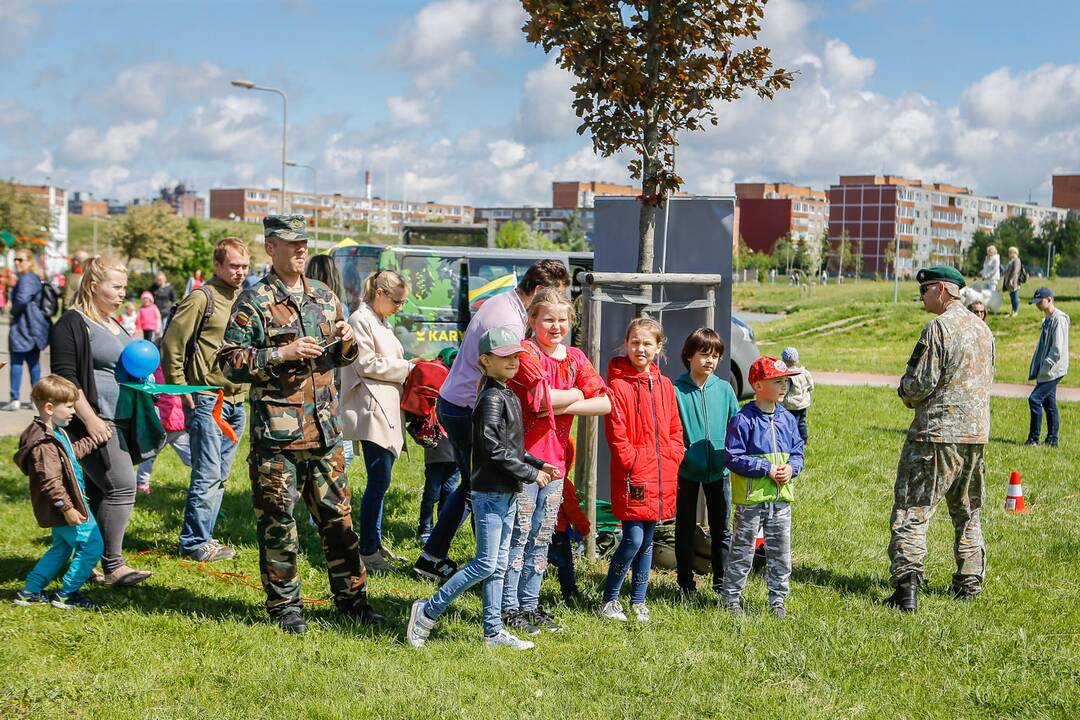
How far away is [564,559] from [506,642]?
868 mm

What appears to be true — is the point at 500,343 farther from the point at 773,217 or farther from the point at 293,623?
the point at 773,217

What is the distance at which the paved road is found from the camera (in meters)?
16.2

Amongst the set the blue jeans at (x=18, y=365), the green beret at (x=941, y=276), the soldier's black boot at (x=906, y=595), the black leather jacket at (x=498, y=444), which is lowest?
the soldier's black boot at (x=906, y=595)

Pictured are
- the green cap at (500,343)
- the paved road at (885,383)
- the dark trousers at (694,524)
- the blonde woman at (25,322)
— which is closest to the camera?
the green cap at (500,343)

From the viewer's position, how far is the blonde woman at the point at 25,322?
11.8 m

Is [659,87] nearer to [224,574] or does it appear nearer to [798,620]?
[798,620]

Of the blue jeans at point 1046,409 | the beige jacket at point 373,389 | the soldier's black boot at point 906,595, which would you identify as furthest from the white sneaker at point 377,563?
the blue jeans at point 1046,409

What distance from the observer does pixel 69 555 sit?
17.8ft

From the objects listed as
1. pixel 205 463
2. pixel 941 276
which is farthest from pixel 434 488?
pixel 941 276

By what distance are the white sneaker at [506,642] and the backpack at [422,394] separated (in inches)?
70.6

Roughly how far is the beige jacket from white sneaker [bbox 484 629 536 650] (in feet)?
5.33

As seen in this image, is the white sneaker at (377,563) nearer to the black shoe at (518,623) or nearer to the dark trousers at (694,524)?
the black shoe at (518,623)

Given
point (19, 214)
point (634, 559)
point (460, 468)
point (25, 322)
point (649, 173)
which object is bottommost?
point (634, 559)

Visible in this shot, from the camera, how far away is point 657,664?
466 centimetres
